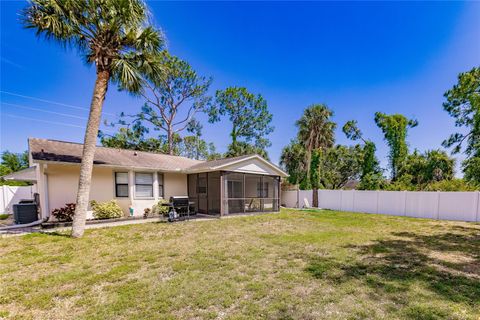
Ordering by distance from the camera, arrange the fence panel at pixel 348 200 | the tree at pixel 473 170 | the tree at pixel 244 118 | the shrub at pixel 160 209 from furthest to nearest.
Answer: the tree at pixel 244 118 → the fence panel at pixel 348 200 → the shrub at pixel 160 209 → the tree at pixel 473 170

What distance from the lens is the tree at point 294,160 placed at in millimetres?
24786

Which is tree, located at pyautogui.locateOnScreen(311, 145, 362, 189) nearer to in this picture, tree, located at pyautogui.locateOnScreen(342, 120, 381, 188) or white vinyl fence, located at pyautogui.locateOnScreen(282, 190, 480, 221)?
tree, located at pyautogui.locateOnScreen(342, 120, 381, 188)

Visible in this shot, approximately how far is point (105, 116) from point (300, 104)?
20340 mm

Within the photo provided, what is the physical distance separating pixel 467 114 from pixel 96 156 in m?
19.7

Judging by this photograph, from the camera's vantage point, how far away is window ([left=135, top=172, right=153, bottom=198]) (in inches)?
449

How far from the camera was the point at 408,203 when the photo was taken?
1329cm

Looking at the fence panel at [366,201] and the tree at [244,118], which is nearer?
the fence panel at [366,201]

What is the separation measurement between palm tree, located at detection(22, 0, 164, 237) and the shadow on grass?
768cm

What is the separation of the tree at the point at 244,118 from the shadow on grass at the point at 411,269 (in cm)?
2045

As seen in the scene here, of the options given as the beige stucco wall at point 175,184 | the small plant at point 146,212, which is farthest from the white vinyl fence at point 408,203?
the small plant at point 146,212


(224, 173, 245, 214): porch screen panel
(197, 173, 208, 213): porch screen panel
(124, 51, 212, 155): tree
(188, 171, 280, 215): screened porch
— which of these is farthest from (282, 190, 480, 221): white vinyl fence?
(124, 51, 212, 155): tree

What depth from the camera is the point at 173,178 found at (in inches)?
526

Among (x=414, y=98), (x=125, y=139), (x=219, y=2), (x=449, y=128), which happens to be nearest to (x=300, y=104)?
(x=414, y=98)

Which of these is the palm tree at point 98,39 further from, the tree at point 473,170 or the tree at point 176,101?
the tree at point 176,101
